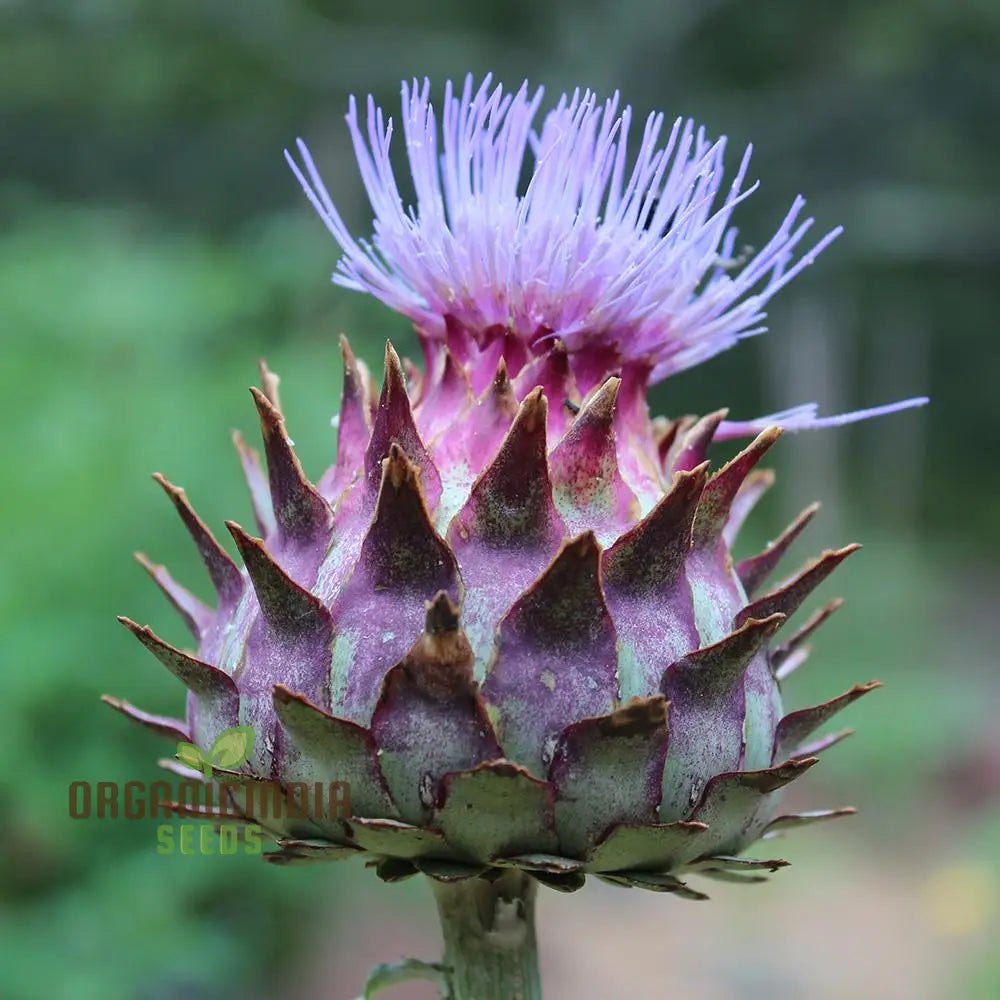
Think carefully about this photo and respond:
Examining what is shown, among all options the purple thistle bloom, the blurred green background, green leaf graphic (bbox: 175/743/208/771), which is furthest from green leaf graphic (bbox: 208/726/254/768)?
the blurred green background

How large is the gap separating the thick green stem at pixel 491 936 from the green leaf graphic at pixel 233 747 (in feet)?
0.75

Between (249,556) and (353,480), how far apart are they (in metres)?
0.14

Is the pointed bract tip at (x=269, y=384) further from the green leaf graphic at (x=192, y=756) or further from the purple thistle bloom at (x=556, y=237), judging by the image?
the green leaf graphic at (x=192, y=756)

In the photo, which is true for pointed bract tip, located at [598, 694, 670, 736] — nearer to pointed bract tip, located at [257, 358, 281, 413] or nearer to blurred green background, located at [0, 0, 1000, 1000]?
pointed bract tip, located at [257, 358, 281, 413]

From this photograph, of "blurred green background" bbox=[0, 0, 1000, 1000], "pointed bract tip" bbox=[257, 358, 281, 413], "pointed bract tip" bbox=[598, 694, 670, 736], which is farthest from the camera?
"blurred green background" bbox=[0, 0, 1000, 1000]

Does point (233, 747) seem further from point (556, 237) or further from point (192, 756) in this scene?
point (556, 237)

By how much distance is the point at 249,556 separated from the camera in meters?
0.96

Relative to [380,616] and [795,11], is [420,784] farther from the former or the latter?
[795,11]

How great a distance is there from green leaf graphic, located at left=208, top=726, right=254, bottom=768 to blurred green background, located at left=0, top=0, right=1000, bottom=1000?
179cm

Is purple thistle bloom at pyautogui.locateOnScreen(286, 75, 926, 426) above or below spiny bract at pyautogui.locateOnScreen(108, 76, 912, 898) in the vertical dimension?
above

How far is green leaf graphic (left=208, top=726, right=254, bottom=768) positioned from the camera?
0.97 m

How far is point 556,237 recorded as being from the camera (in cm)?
109

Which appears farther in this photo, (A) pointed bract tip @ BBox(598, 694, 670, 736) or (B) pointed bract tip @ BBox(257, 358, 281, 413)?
(B) pointed bract tip @ BBox(257, 358, 281, 413)

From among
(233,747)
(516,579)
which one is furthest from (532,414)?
(233,747)
